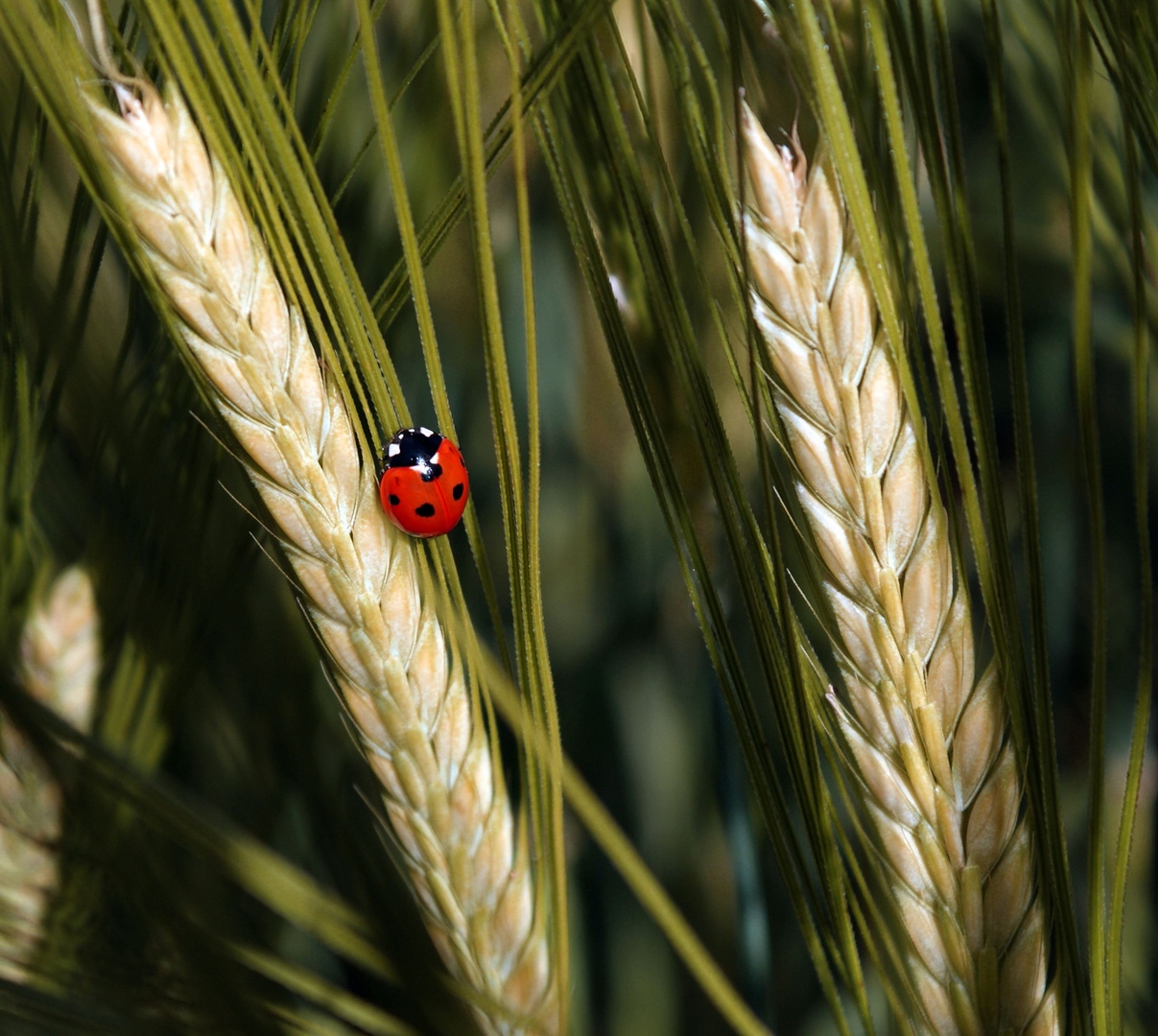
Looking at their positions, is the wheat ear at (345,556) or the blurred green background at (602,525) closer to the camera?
the wheat ear at (345,556)

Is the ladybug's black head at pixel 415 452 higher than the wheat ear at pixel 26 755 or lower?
higher

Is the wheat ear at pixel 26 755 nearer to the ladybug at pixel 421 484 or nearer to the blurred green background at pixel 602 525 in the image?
the blurred green background at pixel 602 525

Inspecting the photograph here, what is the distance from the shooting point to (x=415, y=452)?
1.09 feet

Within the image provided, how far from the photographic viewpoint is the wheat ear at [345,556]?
0.24 metres

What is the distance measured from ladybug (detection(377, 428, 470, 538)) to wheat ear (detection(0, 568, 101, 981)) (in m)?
0.17

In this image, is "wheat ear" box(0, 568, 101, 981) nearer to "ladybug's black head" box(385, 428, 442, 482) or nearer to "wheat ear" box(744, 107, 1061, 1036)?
"ladybug's black head" box(385, 428, 442, 482)

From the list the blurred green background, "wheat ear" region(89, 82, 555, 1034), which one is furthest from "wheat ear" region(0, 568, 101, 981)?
"wheat ear" region(89, 82, 555, 1034)

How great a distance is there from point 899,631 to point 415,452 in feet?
0.61

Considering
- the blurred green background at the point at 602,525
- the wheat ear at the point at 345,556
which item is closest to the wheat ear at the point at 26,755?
the blurred green background at the point at 602,525

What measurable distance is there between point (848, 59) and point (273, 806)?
30cm

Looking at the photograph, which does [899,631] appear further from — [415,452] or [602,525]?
[602,525]

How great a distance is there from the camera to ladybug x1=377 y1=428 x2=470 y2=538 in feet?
0.92

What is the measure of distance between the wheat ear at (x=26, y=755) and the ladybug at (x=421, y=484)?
0.17 meters

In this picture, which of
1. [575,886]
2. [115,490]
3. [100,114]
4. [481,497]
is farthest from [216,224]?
[575,886]
